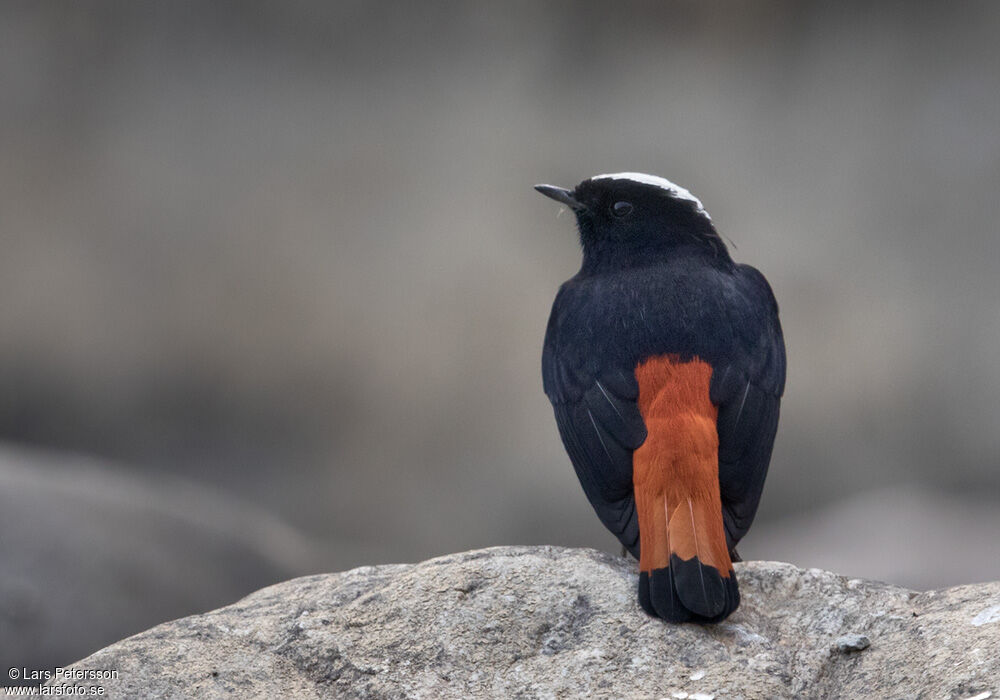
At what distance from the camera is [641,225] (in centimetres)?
344

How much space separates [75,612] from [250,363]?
2.20m

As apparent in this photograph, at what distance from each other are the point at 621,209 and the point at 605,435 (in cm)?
84

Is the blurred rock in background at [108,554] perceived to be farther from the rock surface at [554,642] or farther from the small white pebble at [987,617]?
the small white pebble at [987,617]

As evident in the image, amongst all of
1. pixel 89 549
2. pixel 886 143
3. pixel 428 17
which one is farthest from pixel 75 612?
pixel 886 143

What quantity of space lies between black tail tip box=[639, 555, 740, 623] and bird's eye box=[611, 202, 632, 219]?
4.08 ft

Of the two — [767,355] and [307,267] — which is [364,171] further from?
[767,355]

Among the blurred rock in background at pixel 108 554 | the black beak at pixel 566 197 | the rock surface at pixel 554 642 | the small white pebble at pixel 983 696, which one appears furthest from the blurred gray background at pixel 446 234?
the small white pebble at pixel 983 696

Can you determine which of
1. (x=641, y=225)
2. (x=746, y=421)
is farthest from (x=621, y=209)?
(x=746, y=421)

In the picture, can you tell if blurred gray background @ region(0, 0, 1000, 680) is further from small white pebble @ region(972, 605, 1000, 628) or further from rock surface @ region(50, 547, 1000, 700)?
small white pebble @ region(972, 605, 1000, 628)

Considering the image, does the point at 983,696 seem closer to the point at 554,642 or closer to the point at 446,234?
the point at 554,642

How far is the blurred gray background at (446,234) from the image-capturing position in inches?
258

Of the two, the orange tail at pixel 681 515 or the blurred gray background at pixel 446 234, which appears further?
the blurred gray background at pixel 446 234

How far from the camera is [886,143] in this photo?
679cm

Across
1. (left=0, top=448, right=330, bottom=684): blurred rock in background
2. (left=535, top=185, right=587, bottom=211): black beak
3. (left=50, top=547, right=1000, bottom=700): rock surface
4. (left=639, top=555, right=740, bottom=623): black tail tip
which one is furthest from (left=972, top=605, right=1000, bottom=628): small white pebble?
(left=0, top=448, right=330, bottom=684): blurred rock in background
